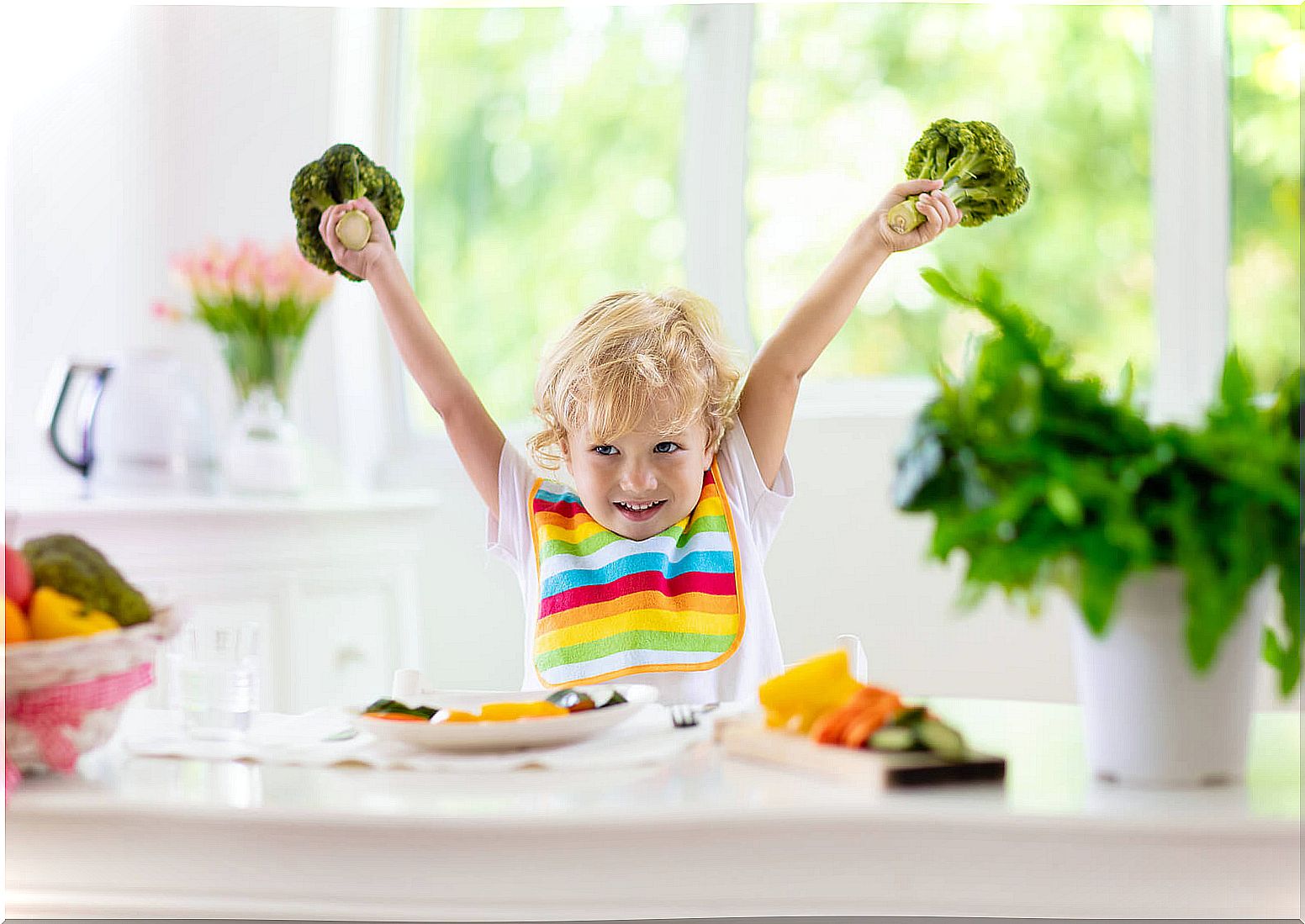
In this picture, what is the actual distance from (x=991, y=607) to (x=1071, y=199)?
1201 millimetres

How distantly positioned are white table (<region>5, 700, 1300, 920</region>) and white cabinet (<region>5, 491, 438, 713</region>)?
5.28 feet

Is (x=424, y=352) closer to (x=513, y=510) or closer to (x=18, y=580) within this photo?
(x=513, y=510)

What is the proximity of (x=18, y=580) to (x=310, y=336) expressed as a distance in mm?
2630

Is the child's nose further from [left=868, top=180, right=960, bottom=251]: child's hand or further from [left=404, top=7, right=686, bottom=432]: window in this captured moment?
[left=404, top=7, right=686, bottom=432]: window

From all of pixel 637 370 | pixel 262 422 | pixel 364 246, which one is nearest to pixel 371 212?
pixel 364 246

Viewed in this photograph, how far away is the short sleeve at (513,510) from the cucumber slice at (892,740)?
875mm

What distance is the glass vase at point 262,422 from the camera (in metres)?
2.95

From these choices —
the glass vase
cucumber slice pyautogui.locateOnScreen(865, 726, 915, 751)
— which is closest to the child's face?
cucumber slice pyautogui.locateOnScreen(865, 726, 915, 751)

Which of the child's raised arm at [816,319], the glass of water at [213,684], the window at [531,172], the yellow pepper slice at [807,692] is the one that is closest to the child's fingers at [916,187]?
the child's raised arm at [816,319]

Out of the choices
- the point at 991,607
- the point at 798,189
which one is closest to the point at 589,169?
the point at 798,189

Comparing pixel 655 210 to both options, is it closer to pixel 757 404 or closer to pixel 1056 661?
pixel 1056 661

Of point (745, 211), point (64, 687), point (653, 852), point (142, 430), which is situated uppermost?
point (745, 211)

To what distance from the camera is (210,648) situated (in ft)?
3.81

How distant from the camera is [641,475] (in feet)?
5.28
